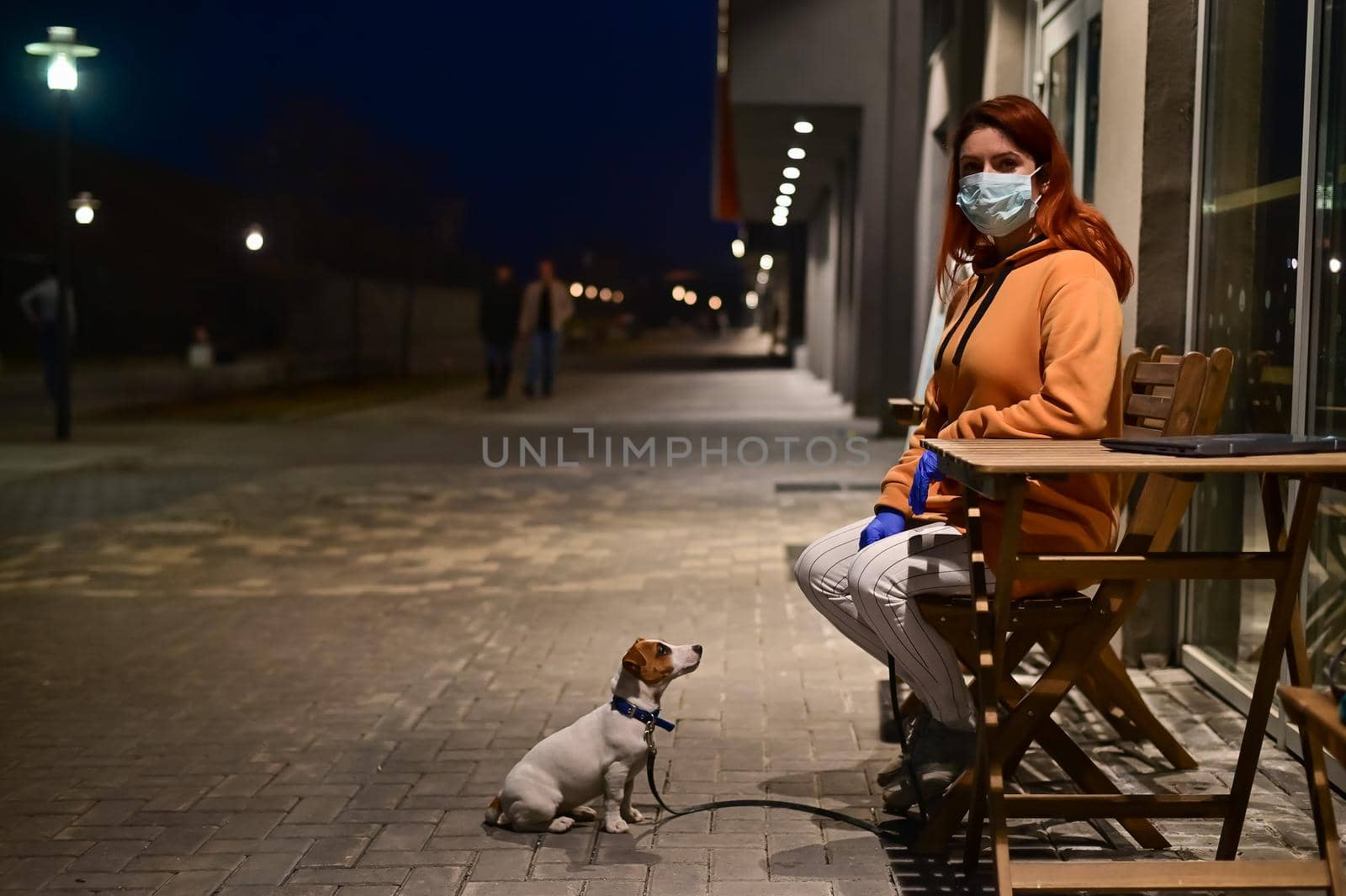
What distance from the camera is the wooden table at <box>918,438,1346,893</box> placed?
3.02m

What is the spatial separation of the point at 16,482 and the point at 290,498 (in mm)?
2649

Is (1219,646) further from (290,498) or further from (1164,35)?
(290,498)

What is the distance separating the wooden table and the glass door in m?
3.46

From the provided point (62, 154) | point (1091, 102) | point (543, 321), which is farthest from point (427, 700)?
point (543, 321)

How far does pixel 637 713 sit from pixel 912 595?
0.80 meters

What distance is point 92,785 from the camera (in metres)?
4.50

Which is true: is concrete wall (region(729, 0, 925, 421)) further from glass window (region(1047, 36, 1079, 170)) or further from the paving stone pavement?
glass window (region(1047, 36, 1079, 170))

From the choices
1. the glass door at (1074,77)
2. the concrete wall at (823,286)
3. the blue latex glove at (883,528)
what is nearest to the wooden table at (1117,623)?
the blue latex glove at (883,528)

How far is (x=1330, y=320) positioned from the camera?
4457 mm

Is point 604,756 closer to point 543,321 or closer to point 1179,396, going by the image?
point 1179,396

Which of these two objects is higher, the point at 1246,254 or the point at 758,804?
the point at 1246,254

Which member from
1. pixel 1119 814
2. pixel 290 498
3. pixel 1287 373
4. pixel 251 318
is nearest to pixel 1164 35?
pixel 1287 373

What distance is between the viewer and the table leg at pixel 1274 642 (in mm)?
3256

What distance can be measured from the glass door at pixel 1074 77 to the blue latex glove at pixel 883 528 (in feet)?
10.3
